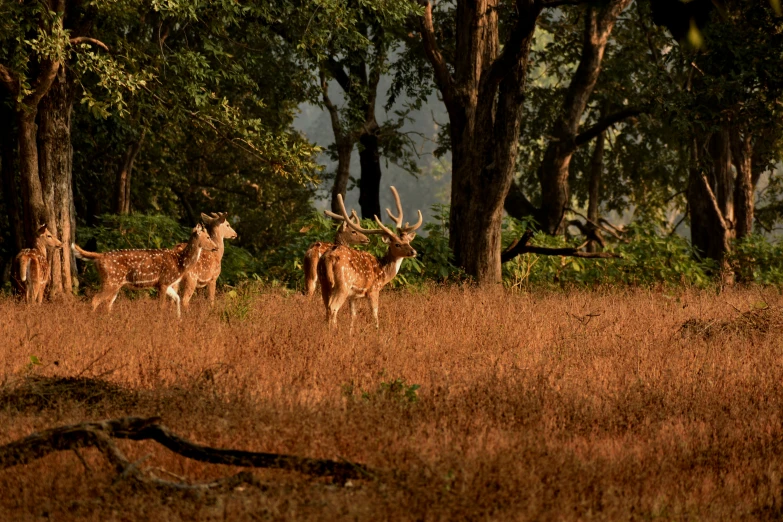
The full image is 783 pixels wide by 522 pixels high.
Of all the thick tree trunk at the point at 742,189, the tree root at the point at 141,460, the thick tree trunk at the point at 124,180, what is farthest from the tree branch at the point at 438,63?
the tree root at the point at 141,460

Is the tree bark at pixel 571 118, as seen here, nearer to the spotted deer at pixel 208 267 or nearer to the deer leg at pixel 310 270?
the spotted deer at pixel 208 267

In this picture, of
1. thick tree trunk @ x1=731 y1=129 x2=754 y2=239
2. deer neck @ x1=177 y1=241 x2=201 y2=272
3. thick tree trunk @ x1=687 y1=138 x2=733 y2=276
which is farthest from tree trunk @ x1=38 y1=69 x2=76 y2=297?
thick tree trunk @ x1=731 y1=129 x2=754 y2=239

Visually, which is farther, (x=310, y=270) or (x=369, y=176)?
(x=369, y=176)

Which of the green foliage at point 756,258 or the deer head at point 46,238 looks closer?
the deer head at point 46,238

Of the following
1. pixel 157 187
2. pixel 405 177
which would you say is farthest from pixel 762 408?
pixel 405 177

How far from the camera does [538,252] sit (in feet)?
55.6

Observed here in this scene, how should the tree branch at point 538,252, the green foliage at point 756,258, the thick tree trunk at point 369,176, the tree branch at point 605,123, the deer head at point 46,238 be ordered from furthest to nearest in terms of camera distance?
1. the thick tree trunk at point 369,176
2. the tree branch at point 605,123
3. the green foliage at point 756,258
4. the tree branch at point 538,252
5. the deer head at point 46,238

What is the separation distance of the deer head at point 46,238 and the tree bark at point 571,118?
12.7 m

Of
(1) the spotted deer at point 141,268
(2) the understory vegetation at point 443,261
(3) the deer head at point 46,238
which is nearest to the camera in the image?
(1) the spotted deer at point 141,268

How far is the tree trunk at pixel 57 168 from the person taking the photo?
49.4 feet

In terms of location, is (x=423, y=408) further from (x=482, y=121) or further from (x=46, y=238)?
(x=482, y=121)

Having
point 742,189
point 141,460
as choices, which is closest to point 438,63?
point 742,189

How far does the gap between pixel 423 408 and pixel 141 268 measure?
713 cm

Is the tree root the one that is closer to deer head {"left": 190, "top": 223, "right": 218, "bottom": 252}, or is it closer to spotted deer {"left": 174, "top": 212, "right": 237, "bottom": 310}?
spotted deer {"left": 174, "top": 212, "right": 237, "bottom": 310}
